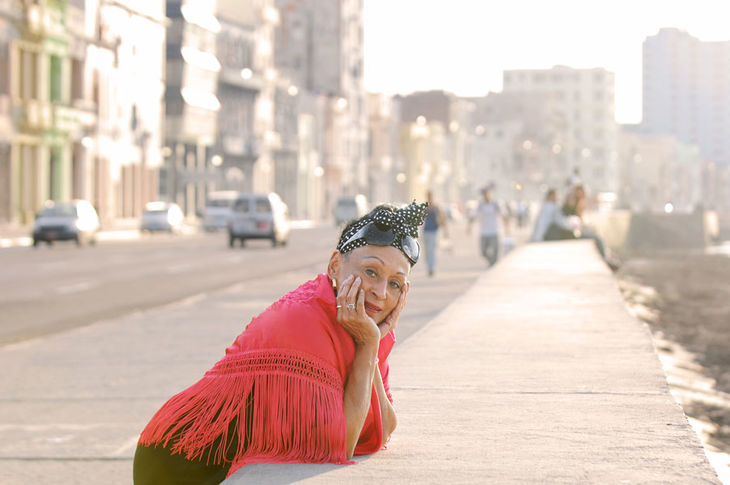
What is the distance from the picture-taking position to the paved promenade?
502cm

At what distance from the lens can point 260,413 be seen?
15.7 ft

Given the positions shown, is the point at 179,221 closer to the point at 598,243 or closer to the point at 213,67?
the point at 213,67

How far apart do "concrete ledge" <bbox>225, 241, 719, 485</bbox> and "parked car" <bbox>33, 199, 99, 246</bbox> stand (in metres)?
32.3

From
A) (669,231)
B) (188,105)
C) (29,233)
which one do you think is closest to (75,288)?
(29,233)

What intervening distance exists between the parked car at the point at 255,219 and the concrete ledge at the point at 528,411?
32201 mm

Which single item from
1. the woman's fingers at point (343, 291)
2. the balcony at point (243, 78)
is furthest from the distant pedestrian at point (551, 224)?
the balcony at point (243, 78)

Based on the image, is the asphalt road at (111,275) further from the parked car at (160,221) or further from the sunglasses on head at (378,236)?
the parked car at (160,221)

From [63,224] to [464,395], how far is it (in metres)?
37.4

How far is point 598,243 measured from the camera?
27672mm

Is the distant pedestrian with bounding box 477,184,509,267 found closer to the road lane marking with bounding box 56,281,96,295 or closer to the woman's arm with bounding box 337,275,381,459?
the road lane marking with bounding box 56,281,96,295

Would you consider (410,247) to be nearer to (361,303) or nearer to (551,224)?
(361,303)

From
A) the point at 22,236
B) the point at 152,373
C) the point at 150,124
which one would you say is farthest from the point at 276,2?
the point at 152,373

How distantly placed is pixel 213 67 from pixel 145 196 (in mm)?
13463

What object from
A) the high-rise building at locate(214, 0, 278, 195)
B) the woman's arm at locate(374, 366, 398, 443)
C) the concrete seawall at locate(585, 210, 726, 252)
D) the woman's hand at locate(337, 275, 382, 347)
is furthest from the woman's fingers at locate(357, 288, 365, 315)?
the concrete seawall at locate(585, 210, 726, 252)
